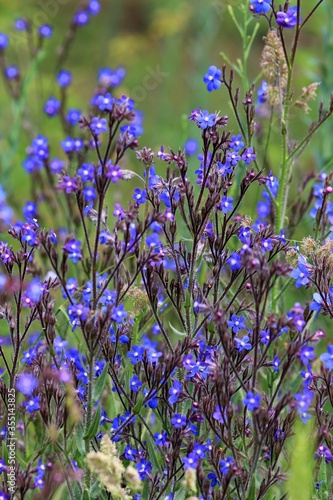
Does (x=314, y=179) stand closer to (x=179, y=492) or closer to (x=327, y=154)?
(x=327, y=154)

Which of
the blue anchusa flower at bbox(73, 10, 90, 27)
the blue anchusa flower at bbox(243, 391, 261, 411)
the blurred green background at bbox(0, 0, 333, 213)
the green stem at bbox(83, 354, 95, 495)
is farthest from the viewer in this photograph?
the blurred green background at bbox(0, 0, 333, 213)

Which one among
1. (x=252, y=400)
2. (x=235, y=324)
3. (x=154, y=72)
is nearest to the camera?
(x=252, y=400)

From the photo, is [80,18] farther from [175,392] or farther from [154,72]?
[175,392]

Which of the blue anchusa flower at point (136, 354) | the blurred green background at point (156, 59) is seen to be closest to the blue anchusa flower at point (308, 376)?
the blue anchusa flower at point (136, 354)

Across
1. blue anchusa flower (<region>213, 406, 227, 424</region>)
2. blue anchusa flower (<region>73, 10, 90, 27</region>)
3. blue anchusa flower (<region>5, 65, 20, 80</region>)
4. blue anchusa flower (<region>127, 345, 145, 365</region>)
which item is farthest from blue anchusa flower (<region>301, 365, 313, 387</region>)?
blue anchusa flower (<region>73, 10, 90, 27</region>)

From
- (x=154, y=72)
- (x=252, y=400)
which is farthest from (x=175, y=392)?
(x=154, y=72)

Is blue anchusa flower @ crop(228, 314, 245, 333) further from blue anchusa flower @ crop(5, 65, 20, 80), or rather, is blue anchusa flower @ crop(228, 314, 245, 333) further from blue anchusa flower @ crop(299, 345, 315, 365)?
blue anchusa flower @ crop(5, 65, 20, 80)

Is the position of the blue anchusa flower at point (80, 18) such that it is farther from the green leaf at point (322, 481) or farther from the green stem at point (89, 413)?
the green leaf at point (322, 481)
